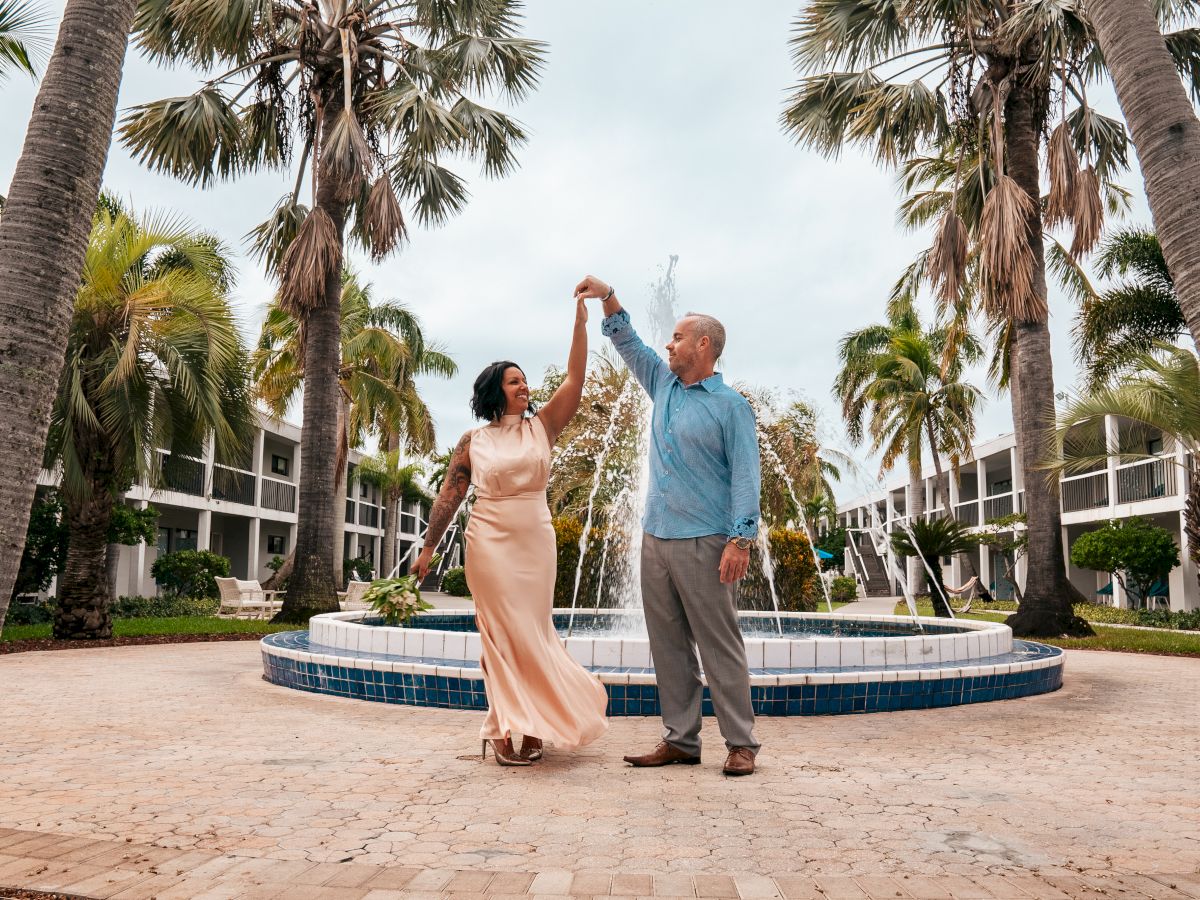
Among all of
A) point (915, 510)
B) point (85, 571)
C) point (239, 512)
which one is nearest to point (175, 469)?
point (85, 571)

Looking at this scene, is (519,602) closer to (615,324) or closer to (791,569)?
(615,324)

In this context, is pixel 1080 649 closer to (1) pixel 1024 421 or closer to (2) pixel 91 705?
(1) pixel 1024 421

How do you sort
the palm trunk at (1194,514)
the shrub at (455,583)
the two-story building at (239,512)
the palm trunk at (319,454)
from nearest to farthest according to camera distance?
the palm trunk at (1194,514) < the palm trunk at (319,454) < the two-story building at (239,512) < the shrub at (455,583)

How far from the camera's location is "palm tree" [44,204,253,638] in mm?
10945

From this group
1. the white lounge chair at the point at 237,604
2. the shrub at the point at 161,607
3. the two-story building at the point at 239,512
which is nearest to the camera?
the shrub at the point at 161,607

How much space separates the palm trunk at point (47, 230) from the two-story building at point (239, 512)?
14387mm

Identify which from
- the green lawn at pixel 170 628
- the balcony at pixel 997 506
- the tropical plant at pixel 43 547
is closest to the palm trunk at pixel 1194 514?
the green lawn at pixel 170 628

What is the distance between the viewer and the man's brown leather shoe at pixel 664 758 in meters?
4.20

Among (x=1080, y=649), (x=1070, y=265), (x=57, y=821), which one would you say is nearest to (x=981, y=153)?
(x=1080, y=649)

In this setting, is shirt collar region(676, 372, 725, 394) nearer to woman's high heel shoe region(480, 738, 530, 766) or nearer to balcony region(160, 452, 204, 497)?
woman's high heel shoe region(480, 738, 530, 766)

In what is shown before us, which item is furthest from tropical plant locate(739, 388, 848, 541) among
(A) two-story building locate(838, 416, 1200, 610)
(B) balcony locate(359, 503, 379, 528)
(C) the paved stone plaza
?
(B) balcony locate(359, 503, 379, 528)

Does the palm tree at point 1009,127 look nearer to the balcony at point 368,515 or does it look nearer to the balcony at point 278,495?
the balcony at point 278,495

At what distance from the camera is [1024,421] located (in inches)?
523

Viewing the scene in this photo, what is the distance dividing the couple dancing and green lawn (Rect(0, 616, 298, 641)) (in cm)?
945
